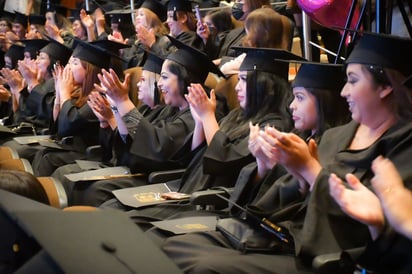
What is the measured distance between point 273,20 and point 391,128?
1664 mm

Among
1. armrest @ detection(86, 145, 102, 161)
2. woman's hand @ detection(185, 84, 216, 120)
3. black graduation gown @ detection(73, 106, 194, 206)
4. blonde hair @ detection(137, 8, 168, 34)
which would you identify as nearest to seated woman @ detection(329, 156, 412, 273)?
woman's hand @ detection(185, 84, 216, 120)

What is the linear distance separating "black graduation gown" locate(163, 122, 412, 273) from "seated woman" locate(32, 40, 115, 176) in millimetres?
2534

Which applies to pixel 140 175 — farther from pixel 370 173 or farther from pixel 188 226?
pixel 370 173

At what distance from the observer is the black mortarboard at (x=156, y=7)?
666 cm

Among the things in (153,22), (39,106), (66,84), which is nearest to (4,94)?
(39,106)

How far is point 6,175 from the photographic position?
2529mm

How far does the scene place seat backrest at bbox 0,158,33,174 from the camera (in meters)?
3.92

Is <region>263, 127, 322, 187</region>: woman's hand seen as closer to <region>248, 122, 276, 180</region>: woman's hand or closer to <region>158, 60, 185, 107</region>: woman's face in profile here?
<region>248, 122, 276, 180</region>: woman's hand

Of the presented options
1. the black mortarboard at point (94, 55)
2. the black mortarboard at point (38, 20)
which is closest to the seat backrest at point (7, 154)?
the black mortarboard at point (94, 55)

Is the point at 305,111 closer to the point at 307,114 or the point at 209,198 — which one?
the point at 307,114

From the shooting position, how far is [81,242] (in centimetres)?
188

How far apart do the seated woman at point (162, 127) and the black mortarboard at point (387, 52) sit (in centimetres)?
156

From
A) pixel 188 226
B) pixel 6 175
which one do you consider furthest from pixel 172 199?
pixel 6 175

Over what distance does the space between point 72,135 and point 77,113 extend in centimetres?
23
